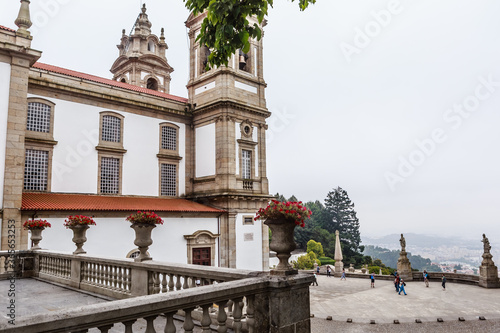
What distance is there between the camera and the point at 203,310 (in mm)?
4387

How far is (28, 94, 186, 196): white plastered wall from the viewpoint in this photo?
21.5 m

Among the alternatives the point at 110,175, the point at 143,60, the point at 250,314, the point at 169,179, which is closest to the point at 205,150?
the point at 169,179

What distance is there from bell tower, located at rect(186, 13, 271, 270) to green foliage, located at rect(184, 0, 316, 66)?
18.8 meters

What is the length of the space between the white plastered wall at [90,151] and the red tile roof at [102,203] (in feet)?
2.78

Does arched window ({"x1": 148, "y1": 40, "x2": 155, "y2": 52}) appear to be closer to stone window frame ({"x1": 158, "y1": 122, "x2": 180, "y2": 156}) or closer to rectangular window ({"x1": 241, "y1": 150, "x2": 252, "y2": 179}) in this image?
stone window frame ({"x1": 158, "y1": 122, "x2": 180, "y2": 156})

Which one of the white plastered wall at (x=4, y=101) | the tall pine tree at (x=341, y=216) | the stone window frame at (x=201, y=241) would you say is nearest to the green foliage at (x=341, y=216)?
the tall pine tree at (x=341, y=216)

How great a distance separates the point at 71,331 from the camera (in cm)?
324

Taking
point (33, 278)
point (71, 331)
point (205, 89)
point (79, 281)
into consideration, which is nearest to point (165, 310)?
point (71, 331)

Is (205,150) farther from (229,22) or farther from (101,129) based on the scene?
(229,22)

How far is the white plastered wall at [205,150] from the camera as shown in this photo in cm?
2659

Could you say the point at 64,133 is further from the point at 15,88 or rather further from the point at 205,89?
the point at 205,89

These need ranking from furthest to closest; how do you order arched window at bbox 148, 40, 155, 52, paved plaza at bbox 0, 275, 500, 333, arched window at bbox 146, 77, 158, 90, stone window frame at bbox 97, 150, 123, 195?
arched window at bbox 148, 40, 155, 52
arched window at bbox 146, 77, 158, 90
stone window frame at bbox 97, 150, 123, 195
paved plaza at bbox 0, 275, 500, 333

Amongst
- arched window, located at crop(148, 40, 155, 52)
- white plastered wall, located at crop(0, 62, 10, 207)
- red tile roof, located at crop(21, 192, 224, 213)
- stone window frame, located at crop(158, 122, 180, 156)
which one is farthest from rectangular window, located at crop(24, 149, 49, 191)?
arched window, located at crop(148, 40, 155, 52)

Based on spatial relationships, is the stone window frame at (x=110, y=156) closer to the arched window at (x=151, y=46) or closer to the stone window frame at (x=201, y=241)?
the stone window frame at (x=201, y=241)
